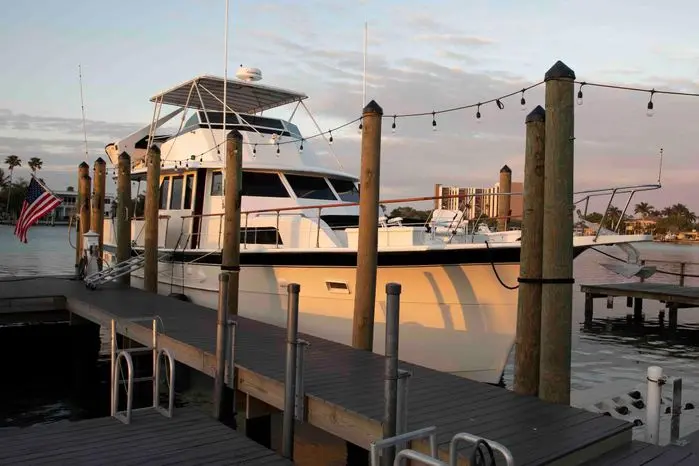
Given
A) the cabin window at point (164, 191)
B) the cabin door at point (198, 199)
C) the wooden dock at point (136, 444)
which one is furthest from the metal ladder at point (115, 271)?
the wooden dock at point (136, 444)

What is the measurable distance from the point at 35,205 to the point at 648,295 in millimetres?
17441

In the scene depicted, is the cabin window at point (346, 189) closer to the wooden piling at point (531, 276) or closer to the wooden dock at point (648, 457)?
the wooden piling at point (531, 276)

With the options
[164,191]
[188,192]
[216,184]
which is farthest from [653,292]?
[164,191]

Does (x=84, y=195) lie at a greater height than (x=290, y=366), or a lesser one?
greater

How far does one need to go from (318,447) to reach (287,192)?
5.98 meters

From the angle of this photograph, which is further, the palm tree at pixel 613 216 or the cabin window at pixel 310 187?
the cabin window at pixel 310 187

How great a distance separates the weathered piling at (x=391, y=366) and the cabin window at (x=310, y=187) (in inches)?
342

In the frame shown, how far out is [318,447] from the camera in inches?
300

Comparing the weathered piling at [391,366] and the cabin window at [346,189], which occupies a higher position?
the cabin window at [346,189]

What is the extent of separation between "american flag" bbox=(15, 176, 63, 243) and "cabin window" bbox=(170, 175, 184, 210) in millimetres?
2784

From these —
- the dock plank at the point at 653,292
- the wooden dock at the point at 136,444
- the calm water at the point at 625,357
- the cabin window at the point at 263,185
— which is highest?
the cabin window at the point at 263,185

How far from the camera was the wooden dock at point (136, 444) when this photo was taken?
4.51 meters

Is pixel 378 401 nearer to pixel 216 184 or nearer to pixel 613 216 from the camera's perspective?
pixel 613 216

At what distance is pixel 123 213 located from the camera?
13375 mm
